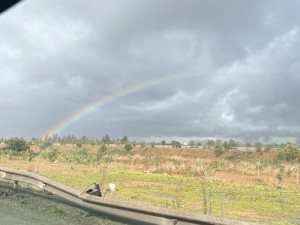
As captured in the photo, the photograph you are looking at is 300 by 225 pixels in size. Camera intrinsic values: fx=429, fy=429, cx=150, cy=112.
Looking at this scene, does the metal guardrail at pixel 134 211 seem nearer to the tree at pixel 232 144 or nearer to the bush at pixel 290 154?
the bush at pixel 290 154

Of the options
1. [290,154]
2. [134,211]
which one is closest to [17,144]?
[290,154]

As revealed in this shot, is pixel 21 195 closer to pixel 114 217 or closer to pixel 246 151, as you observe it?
pixel 114 217

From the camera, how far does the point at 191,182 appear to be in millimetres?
27500

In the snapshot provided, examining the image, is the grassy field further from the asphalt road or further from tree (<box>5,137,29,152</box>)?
tree (<box>5,137,29,152</box>)

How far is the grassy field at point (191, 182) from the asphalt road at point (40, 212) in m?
3.09

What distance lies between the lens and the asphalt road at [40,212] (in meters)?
7.67

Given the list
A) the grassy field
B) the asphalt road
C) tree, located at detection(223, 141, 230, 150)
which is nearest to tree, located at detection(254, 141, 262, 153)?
tree, located at detection(223, 141, 230, 150)

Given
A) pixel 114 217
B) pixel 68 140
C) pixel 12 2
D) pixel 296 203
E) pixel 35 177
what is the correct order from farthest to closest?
pixel 68 140, pixel 296 203, pixel 35 177, pixel 114 217, pixel 12 2

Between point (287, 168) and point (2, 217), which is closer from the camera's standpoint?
point (2, 217)

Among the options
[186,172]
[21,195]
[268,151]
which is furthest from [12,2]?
[268,151]

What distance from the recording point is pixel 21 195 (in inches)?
442

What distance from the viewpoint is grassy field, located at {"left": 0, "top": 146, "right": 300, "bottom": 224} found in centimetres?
1521

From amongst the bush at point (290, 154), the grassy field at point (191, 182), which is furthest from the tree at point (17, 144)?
the bush at point (290, 154)

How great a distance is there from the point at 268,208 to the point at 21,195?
29.8ft
